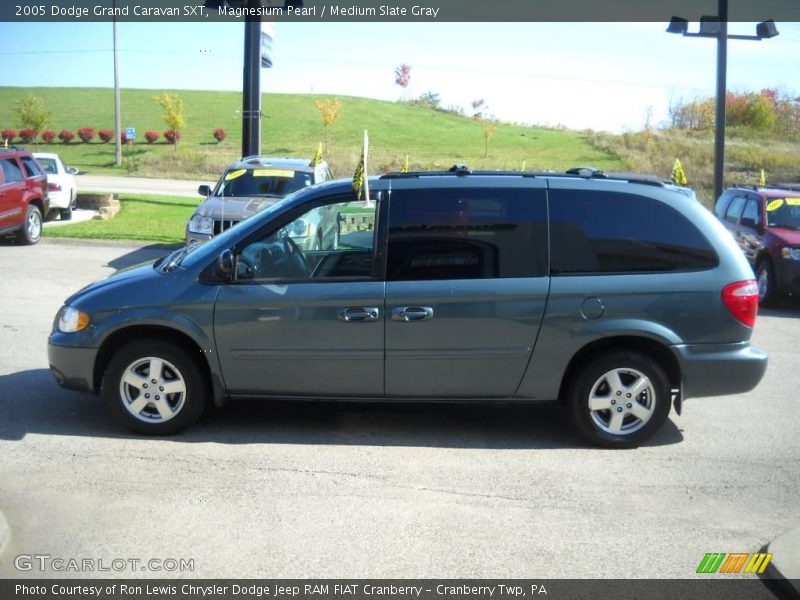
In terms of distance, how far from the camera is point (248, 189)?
46.9ft

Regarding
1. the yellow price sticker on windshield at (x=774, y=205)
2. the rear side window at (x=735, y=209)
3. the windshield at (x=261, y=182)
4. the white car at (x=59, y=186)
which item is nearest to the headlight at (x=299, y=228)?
the windshield at (x=261, y=182)

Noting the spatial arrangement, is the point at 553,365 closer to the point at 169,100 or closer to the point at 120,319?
the point at 120,319

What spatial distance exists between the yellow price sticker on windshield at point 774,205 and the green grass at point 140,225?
34.7ft

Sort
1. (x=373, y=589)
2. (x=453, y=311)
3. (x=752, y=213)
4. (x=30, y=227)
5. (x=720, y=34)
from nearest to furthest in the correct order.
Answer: (x=373, y=589) < (x=453, y=311) < (x=752, y=213) < (x=30, y=227) < (x=720, y=34)

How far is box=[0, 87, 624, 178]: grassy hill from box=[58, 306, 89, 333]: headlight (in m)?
33.2

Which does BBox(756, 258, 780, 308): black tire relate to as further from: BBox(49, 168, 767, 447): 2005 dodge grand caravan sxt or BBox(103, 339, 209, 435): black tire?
BBox(103, 339, 209, 435): black tire

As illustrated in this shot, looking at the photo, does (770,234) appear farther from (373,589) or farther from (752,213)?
(373,589)

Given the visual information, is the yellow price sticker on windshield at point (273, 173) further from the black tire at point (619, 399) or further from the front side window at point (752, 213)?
the black tire at point (619, 399)

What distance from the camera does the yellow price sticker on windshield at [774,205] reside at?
1358cm

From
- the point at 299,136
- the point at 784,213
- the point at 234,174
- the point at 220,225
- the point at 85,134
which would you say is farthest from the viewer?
the point at 299,136

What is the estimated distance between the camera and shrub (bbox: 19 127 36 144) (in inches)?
2661

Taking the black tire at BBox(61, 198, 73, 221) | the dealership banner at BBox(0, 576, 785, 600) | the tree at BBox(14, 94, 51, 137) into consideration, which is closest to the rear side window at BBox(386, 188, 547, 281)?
the dealership banner at BBox(0, 576, 785, 600)

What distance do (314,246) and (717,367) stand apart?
2.87m

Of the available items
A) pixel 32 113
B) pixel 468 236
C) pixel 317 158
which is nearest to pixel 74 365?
pixel 468 236
